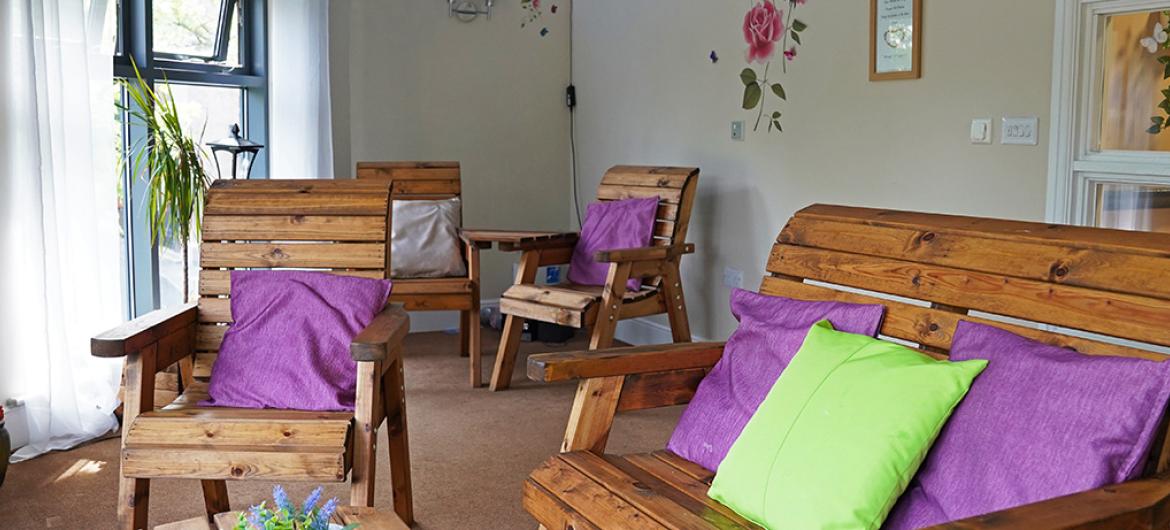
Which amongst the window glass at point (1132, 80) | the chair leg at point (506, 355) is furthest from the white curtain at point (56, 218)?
the window glass at point (1132, 80)

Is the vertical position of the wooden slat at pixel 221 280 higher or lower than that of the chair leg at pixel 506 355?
higher

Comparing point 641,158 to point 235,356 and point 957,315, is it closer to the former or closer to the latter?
point 235,356

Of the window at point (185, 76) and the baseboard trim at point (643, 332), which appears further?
the baseboard trim at point (643, 332)

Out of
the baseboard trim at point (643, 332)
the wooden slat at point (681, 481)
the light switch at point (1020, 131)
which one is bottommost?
the baseboard trim at point (643, 332)

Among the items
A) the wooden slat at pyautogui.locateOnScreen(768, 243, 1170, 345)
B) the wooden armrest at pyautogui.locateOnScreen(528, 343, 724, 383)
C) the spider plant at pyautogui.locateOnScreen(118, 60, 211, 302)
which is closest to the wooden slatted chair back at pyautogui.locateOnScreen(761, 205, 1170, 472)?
the wooden slat at pyautogui.locateOnScreen(768, 243, 1170, 345)

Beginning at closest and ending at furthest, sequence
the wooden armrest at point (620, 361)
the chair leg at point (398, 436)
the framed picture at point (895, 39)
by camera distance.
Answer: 1. the wooden armrest at point (620, 361)
2. the chair leg at point (398, 436)
3. the framed picture at point (895, 39)

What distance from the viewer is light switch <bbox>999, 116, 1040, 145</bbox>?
138 inches

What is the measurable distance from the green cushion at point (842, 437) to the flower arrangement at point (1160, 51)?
1.71 metres

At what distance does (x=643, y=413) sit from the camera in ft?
13.7

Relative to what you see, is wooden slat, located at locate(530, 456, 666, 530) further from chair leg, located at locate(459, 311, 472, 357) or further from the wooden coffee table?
chair leg, located at locate(459, 311, 472, 357)

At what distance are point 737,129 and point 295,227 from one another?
2186mm

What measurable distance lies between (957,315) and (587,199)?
3.75 meters

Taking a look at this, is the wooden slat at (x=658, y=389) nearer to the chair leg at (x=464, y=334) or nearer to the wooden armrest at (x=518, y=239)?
→ the wooden armrest at (x=518, y=239)

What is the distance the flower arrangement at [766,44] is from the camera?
4.42 metres
